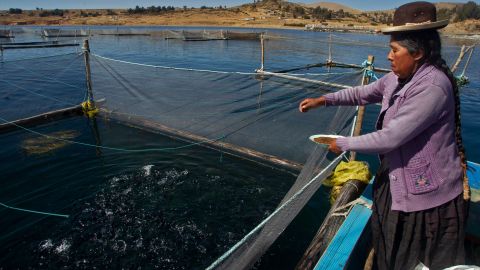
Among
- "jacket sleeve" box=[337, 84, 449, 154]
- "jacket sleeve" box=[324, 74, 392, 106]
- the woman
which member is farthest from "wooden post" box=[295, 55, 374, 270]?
"jacket sleeve" box=[337, 84, 449, 154]

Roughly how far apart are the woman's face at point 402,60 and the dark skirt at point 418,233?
0.80 metres

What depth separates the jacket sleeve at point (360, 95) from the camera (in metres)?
2.81

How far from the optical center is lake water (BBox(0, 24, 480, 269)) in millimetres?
4832

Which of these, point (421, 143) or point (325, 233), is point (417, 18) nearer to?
point (421, 143)

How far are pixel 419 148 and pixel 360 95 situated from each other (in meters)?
0.98

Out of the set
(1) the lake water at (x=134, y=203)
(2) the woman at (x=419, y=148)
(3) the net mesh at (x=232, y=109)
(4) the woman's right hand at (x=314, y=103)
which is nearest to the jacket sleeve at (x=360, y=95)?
(4) the woman's right hand at (x=314, y=103)

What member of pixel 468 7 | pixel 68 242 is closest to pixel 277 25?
pixel 468 7

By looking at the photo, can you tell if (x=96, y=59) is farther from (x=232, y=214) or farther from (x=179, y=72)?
(x=232, y=214)

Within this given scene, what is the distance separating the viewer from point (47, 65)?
10.3 meters

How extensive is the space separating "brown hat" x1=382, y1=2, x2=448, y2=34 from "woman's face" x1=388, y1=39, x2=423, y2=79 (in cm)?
12

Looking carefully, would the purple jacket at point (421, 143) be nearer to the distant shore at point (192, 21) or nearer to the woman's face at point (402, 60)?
the woman's face at point (402, 60)

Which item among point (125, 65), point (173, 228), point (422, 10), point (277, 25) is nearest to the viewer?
point (422, 10)

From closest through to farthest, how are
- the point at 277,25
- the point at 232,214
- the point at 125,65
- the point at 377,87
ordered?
the point at 377,87, the point at 232,214, the point at 125,65, the point at 277,25

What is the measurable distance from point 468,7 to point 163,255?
12556 centimetres
